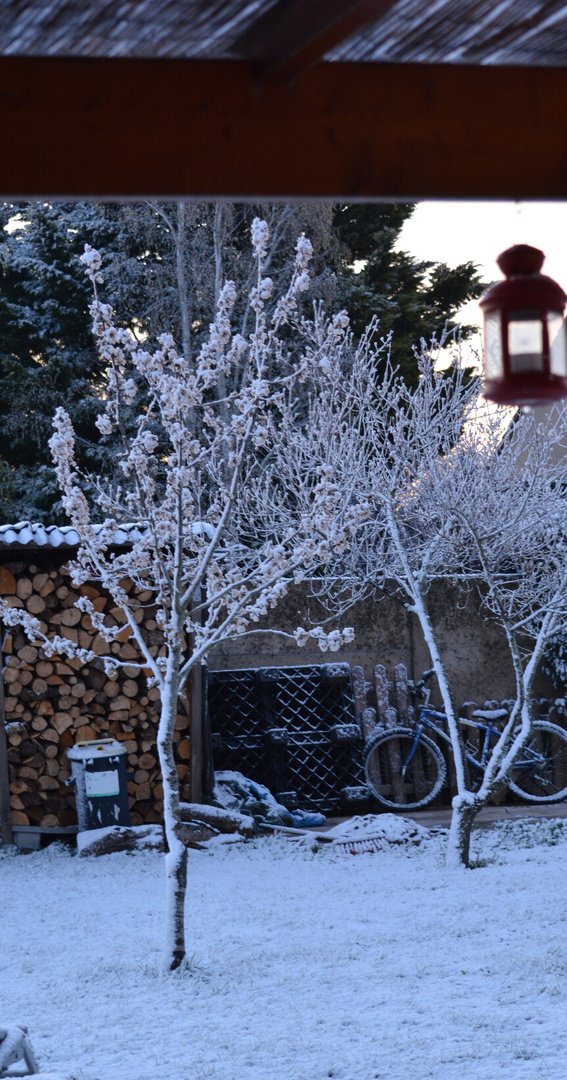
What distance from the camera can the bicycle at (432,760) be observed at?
828cm

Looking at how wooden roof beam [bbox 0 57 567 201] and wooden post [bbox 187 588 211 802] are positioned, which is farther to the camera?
wooden post [bbox 187 588 211 802]

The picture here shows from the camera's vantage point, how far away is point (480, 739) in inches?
344

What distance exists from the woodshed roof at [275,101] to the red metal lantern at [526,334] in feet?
0.86

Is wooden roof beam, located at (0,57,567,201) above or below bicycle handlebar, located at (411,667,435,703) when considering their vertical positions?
above

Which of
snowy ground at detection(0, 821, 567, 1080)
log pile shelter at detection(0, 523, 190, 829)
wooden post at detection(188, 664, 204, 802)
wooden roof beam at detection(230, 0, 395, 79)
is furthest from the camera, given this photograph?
wooden post at detection(188, 664, 204, 802)

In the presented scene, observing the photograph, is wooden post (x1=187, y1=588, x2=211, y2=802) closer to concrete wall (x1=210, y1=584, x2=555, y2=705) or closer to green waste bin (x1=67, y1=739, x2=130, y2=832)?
green waste bin (x1=67, y1=739, x2=130, y2=832)

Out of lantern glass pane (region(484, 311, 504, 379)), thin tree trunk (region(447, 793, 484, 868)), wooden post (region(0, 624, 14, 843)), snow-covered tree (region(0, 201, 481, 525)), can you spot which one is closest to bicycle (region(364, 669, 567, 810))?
thin tree trunk (region(447, 793, 484, 868))

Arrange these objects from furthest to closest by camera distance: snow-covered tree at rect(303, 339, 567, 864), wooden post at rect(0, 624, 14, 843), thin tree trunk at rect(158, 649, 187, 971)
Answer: wooden post at rect(0, 624, 14, 843) → snow-covered tree at rect(303, 339, 567, 864) → thin tree trunk at rect(158, 649, 187, 971)

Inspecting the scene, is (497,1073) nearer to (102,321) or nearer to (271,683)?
(102,321)

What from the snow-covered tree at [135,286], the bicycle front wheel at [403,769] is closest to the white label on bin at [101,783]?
the bicycle front wheel at [403,769]

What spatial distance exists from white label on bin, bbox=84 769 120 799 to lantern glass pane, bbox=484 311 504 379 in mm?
5129

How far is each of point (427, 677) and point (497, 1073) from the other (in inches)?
208

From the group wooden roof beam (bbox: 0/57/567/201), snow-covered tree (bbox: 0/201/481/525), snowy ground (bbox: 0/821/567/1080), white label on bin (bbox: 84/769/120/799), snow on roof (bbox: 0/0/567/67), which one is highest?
snow-covered tree (bbox: 0/201/481/525)

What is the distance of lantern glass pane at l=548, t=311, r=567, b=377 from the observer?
234cm
